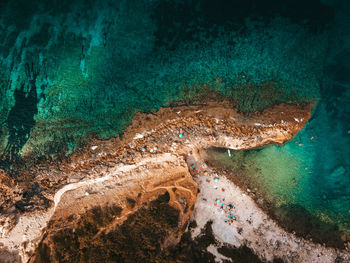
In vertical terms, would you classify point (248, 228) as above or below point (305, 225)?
below

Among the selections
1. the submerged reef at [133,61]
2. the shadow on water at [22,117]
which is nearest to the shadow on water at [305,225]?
the submerged reef at [133,61]

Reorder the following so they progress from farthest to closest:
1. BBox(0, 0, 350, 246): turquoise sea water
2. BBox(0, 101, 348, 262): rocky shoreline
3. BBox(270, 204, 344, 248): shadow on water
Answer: BBox(0, 0, 350, 246): turquoise sea water
BBox(270, 204, 344, 248): shadow on water
BBox(0, 101, 348, 262): rocky shoreline

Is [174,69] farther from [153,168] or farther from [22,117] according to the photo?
[22,117]

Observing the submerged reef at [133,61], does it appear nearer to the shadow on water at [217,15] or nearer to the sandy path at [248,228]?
the shadow on water at [217,15]

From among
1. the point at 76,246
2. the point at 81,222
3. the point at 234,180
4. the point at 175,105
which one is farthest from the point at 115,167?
the point at 234,180

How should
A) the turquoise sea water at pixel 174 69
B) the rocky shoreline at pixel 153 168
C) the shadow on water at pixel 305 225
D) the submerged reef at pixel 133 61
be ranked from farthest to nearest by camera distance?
1. the submerged reef at pixel 133 61
2. the turquoise sea water at pixel 174 69
3. the shadow on water at pixel 305 225
4. the rocky shoreline at pixel 153 168

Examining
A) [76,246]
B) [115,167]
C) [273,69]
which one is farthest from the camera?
[273,69]

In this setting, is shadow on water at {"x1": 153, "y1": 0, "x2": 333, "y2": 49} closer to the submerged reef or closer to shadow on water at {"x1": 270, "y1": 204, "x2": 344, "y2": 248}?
the submerged reef

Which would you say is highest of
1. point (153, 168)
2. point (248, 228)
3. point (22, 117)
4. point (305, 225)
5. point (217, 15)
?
point (217, 15)

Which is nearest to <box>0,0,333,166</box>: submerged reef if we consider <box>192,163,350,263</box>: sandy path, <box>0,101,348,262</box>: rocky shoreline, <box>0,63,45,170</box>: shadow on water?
<box>0,63,45,170</box>: shadow on water

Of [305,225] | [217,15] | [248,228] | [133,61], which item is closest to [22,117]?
[133,61]

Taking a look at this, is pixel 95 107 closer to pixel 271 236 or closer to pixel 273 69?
pixel 273 69
